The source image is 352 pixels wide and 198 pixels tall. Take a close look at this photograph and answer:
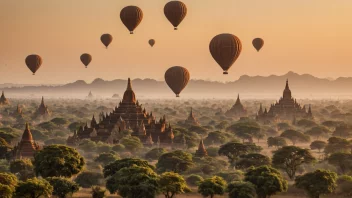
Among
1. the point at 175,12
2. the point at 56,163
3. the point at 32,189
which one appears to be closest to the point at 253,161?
the point at 56,163

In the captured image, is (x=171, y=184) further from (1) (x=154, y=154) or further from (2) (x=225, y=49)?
(2) (x=225, y=49)

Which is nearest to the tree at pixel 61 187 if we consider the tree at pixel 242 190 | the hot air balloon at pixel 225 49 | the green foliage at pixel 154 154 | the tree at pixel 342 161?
the tree at pixel 242 190

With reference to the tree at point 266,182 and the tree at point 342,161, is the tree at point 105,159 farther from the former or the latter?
the tree at point 342,161


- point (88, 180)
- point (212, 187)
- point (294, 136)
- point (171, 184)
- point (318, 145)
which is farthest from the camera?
point (294, 136)

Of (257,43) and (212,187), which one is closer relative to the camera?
(212,187)

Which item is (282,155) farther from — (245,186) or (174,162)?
(245,186)

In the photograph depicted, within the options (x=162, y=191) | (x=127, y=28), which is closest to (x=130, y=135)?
(x=127, y=28)

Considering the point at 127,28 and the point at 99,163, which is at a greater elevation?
the point at 127,28
